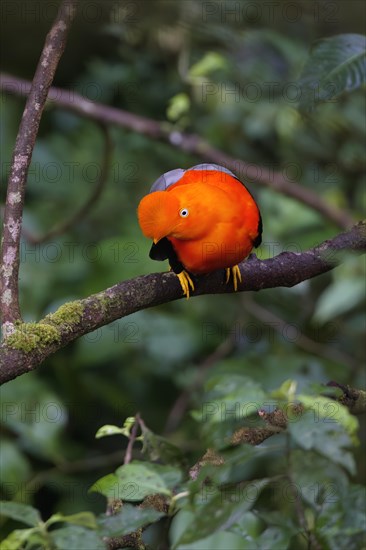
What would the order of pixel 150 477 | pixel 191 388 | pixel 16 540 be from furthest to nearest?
pixel 191 388
pixel 150 477
pixel 16 540

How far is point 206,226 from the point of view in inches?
90.9

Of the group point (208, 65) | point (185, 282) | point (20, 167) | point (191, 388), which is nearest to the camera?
Answer: point (20, 167)

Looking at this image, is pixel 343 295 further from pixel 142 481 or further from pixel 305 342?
pixel 142 481

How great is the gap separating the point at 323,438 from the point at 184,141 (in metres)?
3.47

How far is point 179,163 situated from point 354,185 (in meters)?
1.29

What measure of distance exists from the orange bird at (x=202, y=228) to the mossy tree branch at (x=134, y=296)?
0.05m

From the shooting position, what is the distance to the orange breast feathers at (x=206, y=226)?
2242mm

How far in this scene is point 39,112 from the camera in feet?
6.13

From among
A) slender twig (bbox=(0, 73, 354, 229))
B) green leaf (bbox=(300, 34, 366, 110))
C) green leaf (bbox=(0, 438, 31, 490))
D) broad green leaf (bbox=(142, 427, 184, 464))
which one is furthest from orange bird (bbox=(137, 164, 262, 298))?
slender twig (bbox=(0, 73, 354, 229))

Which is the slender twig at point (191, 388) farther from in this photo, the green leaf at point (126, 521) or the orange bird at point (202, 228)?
the green leaf at point (126, 521)

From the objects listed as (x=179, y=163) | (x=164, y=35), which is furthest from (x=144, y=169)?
(x=164, y=35)

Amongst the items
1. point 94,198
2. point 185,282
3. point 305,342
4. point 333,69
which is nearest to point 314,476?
point 185,282

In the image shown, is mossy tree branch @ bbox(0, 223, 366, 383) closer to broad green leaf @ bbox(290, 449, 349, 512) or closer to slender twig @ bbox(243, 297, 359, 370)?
broad green leaf @ bbox(290, 449, 349, 512)

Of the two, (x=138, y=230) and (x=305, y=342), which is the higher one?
(x=138, y=230)
